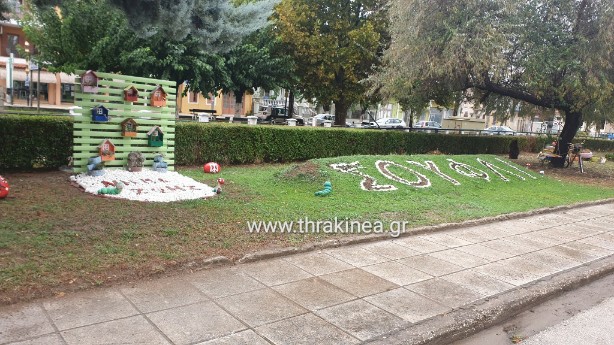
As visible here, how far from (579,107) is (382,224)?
13001 mm

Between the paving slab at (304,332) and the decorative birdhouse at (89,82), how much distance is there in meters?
7.38

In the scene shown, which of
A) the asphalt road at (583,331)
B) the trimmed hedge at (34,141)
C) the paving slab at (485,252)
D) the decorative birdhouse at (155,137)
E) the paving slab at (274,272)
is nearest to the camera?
the asphalt road at (583,331)

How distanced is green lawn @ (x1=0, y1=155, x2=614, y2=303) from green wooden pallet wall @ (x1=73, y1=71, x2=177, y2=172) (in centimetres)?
93

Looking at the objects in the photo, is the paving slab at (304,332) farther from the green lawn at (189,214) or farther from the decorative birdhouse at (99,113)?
the decorative birdhouse at (99,113)

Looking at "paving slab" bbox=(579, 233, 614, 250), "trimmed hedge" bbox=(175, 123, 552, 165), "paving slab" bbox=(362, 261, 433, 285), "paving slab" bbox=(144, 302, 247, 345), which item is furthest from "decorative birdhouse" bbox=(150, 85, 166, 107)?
"paving slab" bbox=(579, 233, 614, 250)

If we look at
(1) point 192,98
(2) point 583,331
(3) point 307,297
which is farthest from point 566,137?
(1) point 192,98

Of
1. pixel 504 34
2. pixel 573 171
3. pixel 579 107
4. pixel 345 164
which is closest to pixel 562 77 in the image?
pixel 579 107

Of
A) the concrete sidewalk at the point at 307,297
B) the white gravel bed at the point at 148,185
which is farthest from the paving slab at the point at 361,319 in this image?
the white gravel bed at the point at 148,185

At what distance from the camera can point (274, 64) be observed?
25719 mm

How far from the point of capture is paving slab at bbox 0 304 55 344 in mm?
3578

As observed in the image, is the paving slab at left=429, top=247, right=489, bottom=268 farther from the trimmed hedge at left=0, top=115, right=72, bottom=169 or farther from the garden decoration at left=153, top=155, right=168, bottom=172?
the trimmed hedge at left=0, top=115, right=72, bottom=169

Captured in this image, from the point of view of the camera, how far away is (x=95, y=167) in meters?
9.36

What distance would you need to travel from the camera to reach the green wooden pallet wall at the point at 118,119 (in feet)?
31.3

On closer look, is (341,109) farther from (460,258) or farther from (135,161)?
(460,258)
